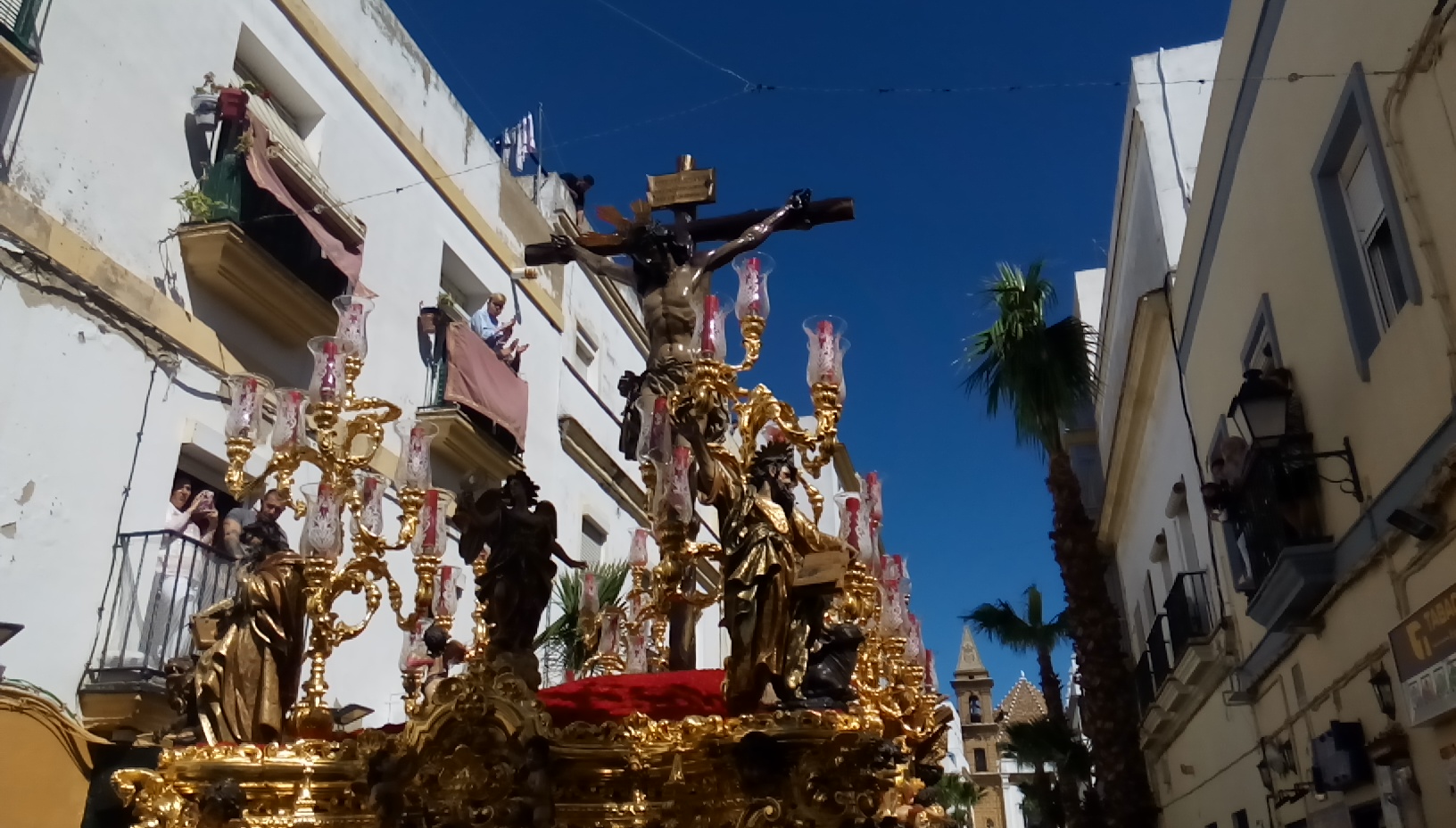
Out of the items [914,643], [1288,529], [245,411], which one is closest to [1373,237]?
[1288,529]

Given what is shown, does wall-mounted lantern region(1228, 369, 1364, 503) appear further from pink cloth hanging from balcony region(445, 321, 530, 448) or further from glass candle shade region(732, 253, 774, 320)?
pink cloth hanging from balcony region(445, 321, 530, 448)

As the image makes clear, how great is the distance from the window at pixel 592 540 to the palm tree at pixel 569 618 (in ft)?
8.26

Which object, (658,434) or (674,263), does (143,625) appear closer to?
(674,263)

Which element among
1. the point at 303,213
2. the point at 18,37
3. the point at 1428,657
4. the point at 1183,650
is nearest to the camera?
the point at 1428,657

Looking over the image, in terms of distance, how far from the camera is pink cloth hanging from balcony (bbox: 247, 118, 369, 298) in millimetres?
8062

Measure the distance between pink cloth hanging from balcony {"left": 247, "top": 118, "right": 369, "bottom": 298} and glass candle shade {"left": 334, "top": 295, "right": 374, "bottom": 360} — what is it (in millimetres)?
3051

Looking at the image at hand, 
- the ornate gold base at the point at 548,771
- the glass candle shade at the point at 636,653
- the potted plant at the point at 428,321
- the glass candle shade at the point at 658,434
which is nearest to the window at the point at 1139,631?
the potted plant at the point at 428,321

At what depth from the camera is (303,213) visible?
8492 mm

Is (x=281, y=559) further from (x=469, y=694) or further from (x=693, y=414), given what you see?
(x=693, y=414)

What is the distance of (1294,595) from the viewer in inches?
275

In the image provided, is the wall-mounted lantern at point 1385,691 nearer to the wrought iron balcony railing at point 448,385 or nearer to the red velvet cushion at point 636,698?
the red velvet cushion at point 636,698

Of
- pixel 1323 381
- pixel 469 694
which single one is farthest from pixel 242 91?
pixel 1323 381

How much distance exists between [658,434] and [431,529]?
122 centimetres

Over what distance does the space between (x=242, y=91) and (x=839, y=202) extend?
499 centimetres
